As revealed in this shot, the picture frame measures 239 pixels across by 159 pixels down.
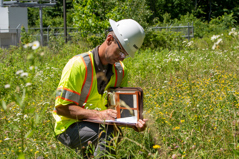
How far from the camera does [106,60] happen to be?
2803 mm

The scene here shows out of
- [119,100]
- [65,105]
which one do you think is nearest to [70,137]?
[65,105]

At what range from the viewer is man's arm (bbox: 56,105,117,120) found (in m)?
2.56

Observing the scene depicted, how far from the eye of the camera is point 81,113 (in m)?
2.59

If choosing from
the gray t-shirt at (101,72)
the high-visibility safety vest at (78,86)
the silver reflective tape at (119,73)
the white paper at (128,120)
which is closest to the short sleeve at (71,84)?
the high-visibility safety vest at (78,86)

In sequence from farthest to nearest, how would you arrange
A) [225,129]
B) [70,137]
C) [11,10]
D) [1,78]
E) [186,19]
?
[11,10] → [186,19] → [1,78] → [70,137] → [225,129]

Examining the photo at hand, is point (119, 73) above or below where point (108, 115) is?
above

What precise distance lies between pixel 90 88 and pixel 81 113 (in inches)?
11.2

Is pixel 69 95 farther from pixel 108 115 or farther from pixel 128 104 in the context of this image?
pixel 128 104

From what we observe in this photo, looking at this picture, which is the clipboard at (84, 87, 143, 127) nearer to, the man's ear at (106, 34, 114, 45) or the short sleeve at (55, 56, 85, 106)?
the short sleeve at (55, 56, 85, 106)

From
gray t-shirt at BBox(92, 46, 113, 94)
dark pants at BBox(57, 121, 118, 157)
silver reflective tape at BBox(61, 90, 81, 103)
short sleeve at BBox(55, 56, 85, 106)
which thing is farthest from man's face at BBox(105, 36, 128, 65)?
dark pants at BBox(57, 121, 118, 157)

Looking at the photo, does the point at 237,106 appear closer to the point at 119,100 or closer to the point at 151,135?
the point at 151,135

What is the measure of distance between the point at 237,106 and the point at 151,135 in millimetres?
1079

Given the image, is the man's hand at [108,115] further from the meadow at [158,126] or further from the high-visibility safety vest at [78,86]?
the meadow at [158,126]

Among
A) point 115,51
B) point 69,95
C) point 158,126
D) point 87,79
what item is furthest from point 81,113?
point 158,126
